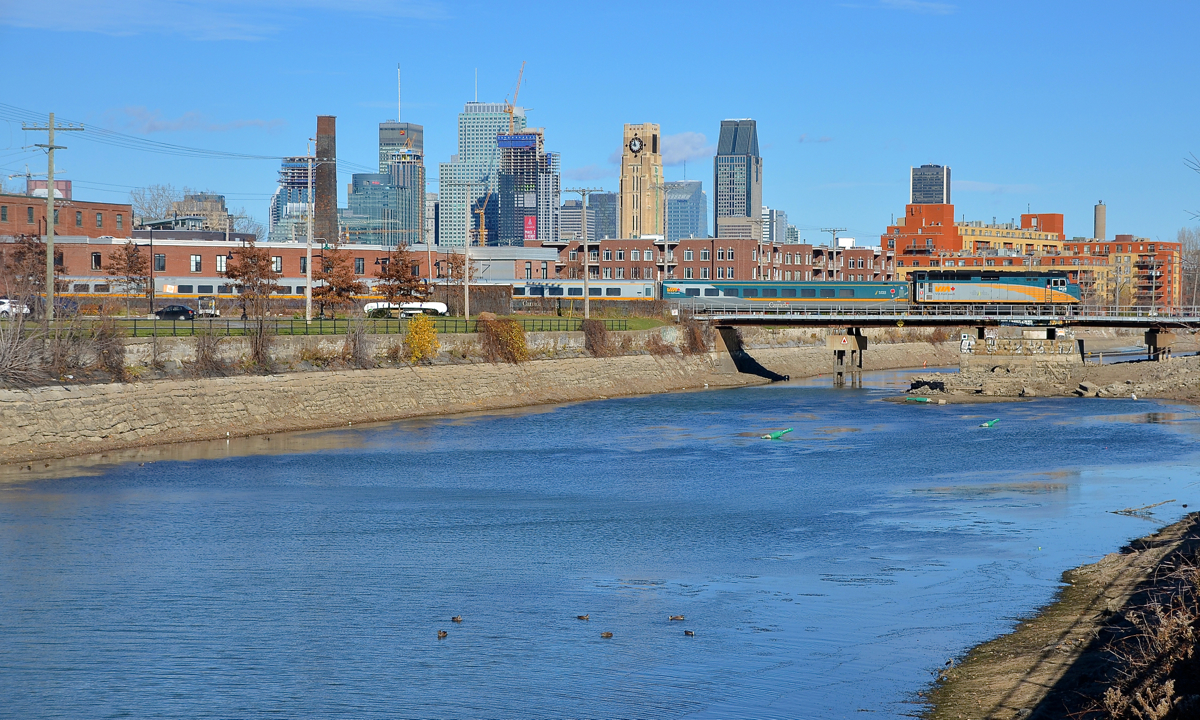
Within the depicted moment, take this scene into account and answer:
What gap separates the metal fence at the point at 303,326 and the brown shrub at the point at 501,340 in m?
1.22

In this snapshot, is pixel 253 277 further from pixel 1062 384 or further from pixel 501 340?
pixel 1062 384

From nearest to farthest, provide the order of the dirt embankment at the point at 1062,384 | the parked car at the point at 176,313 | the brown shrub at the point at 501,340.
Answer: the brown shrub at the point at 501,340 → the dirt embankment at the point at 1062,384 → the parked car at the point at 176,313

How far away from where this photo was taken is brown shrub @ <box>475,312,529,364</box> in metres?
72.2

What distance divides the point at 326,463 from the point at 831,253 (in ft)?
418

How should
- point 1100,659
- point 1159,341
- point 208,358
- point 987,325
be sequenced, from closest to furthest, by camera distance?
point 1100,659
point 208,358
point 987,325
point 1159,341

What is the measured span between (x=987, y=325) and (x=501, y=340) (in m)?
39.1

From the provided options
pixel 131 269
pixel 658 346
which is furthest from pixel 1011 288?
pixel 131 269

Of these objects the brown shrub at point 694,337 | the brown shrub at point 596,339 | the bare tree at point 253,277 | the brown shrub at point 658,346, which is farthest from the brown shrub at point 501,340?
the brown shrub at point 694,337

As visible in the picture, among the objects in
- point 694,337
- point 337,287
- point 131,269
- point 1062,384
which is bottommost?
point 1062,384

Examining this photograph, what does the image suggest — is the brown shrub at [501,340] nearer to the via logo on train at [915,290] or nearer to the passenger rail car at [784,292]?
the via logo on train at [915,290]

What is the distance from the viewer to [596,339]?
81062 millimetres

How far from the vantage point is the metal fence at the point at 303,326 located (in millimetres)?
57688

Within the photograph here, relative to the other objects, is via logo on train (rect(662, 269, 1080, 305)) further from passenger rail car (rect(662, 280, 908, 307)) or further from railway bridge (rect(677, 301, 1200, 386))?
railway bridge (rect(677, 301, 1200, 386))

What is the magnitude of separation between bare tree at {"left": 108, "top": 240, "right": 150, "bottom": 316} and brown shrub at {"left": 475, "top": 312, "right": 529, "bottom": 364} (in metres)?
38.8
